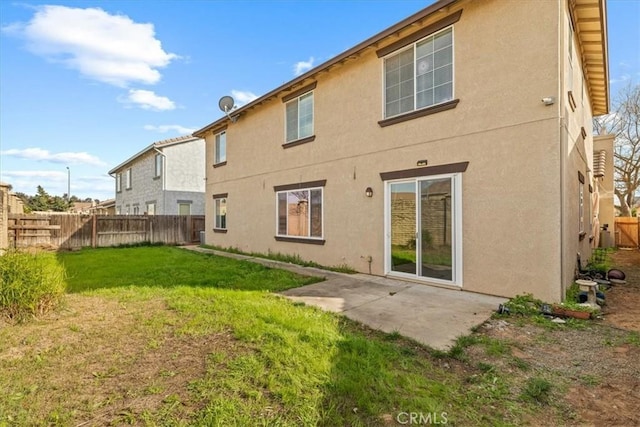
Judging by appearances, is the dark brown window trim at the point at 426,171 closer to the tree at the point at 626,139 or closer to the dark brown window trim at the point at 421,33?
the dark brown window trim at the point at 421,33

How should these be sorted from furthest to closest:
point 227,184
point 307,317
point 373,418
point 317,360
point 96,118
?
point 96,118 → point 227,184 → point 307,317 → point 317,360 → point 373,418

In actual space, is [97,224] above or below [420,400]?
above

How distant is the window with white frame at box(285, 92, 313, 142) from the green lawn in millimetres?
6465

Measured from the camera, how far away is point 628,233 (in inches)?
600

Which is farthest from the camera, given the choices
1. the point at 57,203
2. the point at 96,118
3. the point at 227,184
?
the point at 57,203

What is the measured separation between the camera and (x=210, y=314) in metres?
4.91

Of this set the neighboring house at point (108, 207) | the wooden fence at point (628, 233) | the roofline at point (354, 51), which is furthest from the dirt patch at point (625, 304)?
the neighboring house at point (108, 207)

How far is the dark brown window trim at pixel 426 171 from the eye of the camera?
6.41 metres

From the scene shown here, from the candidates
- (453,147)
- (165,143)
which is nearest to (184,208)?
(165,143)

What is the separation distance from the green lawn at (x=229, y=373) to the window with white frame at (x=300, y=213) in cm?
469

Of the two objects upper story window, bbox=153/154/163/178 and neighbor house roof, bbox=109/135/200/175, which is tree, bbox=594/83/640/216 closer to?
neighbor house roof, bbox=109/135/200/175

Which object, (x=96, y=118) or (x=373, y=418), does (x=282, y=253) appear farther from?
(x=96, y=118)

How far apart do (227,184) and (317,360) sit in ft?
38.3

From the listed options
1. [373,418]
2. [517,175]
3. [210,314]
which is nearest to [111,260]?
[210,314]
